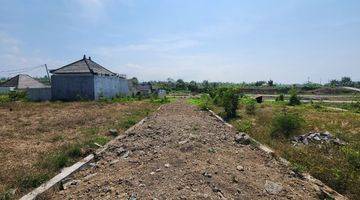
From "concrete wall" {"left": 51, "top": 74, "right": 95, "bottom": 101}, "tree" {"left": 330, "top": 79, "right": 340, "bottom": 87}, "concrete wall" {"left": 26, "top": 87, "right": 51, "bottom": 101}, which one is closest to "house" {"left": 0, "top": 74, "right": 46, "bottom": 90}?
"concrete wall" {"left": 26, "top": 87, "right": 51, "bottom": 101}

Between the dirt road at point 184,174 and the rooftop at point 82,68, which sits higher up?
the rooftop at point 82,68

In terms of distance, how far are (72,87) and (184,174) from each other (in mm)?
27211

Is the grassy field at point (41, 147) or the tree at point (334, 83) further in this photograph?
the tree at point (334, 83)

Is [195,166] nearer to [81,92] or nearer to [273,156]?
[273,156]

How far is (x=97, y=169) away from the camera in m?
8.01

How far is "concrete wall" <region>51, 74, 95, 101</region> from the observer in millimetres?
31922

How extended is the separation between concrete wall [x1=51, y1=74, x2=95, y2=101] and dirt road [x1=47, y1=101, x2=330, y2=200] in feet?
72.7

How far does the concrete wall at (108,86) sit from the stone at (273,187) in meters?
26.9

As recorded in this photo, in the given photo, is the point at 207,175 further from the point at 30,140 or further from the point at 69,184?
the point at 30,140

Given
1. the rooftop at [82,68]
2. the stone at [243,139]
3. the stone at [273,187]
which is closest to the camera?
the stone at [273,187]

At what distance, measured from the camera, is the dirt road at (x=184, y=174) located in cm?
595

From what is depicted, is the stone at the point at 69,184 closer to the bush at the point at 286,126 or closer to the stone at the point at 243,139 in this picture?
the stone at the point at 243,139

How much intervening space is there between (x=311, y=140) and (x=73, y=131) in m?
7.58

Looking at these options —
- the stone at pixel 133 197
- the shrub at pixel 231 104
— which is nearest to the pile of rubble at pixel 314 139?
the stone at pixel 133 197
